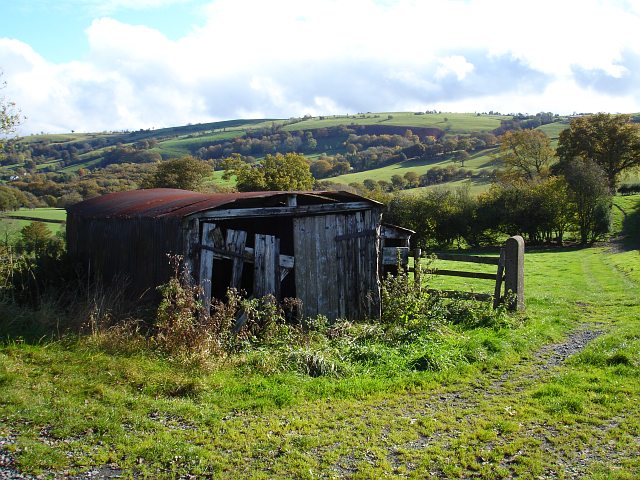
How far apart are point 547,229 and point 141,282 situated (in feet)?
111

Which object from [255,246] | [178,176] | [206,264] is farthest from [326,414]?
[178,176]

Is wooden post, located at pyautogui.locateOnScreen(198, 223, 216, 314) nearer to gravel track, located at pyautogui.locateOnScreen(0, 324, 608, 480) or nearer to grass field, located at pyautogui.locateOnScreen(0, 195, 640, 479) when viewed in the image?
grass field, located at pyautogui.locateOnScreen(0, 195, 640, 479)

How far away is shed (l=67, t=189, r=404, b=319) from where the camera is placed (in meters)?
9.95

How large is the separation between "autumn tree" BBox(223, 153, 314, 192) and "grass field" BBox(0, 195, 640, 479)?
121ft

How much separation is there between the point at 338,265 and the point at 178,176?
35.9m

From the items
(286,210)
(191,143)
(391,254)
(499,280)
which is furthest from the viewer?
(191,143)

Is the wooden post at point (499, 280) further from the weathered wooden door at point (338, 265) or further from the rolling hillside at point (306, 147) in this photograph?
the rolling hillside at point (306, 147)

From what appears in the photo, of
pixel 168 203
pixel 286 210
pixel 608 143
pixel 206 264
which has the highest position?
pixel 608 143

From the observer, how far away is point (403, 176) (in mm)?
72000

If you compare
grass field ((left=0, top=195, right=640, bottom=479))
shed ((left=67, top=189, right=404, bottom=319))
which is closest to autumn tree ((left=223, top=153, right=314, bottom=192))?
shed ((left=67, top=189, right=404, bottom=319))

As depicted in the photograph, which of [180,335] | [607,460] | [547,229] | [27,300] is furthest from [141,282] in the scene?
[547,229]

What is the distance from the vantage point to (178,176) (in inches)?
1767

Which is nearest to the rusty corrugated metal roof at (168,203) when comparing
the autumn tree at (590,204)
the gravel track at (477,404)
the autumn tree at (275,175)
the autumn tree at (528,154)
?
the gravel track at (477,404)

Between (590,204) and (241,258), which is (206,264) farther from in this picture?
(590,204)
